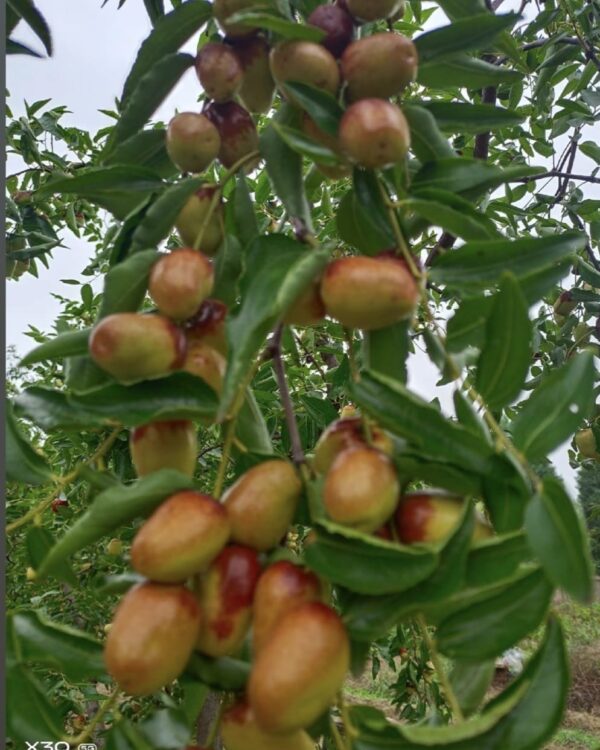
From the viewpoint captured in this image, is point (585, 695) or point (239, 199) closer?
point (239, 199)

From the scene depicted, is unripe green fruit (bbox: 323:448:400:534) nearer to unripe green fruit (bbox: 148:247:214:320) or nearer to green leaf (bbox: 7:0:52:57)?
unripe green fruit (bbox: 148:247:214:320)

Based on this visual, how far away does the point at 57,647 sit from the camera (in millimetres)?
577

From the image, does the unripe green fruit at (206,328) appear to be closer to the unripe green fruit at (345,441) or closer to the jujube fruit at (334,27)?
the unripe green fruit at (345,441)

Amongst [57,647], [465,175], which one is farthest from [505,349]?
[57,647]

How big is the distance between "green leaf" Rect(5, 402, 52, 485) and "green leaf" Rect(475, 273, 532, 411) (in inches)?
14.2

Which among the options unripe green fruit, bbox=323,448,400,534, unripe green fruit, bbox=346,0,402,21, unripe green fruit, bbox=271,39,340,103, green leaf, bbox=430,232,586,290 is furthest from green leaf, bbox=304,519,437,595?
unripe green fruit, bbox=346,0,402,21

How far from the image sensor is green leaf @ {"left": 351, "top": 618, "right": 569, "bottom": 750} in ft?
1.46

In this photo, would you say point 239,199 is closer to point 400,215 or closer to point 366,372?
point 400,215

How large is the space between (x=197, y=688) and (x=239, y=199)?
0.41m


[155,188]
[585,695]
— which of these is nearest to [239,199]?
[155,188]

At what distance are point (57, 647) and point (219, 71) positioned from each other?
0.49 m

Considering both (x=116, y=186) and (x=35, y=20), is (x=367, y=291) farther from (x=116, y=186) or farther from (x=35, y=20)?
(x=35, y=20)

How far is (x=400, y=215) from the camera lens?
0.65 metres

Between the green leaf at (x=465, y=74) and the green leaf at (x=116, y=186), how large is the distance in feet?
0.90
